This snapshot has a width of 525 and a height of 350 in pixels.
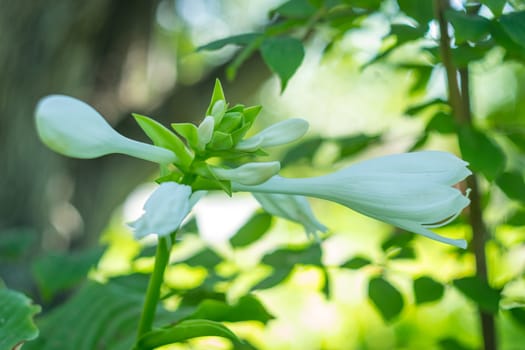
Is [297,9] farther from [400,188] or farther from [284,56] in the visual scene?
[400,188]

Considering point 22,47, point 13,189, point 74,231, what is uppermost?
point 22,47

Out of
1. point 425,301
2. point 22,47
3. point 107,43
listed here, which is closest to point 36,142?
point 22,47

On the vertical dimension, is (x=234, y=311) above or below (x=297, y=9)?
below

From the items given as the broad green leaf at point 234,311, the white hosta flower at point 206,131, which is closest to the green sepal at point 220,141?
the white hosta flower at point 206,131

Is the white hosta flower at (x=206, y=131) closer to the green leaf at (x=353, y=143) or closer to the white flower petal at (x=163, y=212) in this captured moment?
the white flower petal at (x=163, y=212)

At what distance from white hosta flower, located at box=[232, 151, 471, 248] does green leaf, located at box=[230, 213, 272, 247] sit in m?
0.21

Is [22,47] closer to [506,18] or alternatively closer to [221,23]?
[506,18]

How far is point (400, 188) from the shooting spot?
0.35m

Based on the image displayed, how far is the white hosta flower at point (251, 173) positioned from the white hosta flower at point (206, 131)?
2 centimetres

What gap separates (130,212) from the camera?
237 cm

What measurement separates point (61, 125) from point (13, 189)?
1125mm

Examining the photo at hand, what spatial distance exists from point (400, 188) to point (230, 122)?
104 millimetres

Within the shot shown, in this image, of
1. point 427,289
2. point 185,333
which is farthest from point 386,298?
point 185,333

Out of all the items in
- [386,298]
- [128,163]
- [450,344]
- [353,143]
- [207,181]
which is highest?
[207,181]
